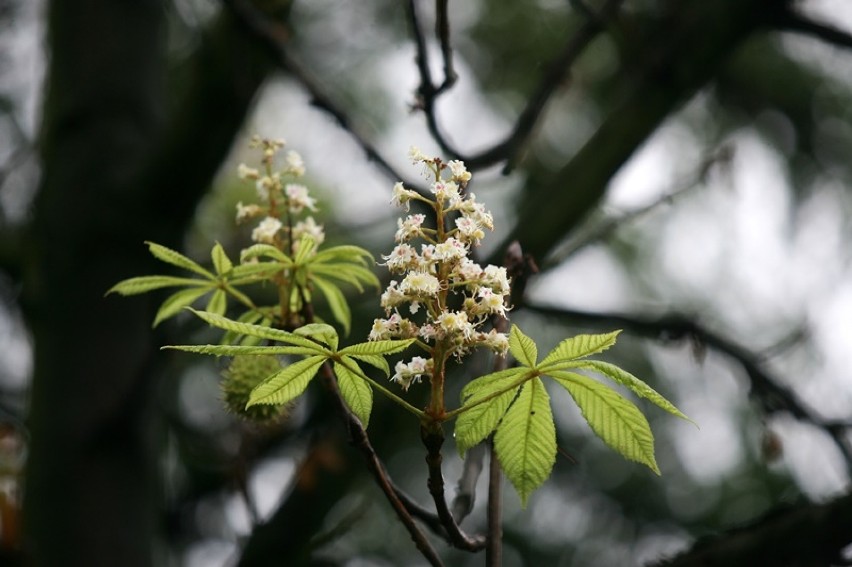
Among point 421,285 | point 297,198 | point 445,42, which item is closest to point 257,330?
point 421,285

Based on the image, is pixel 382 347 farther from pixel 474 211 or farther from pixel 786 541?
pixel 786 541

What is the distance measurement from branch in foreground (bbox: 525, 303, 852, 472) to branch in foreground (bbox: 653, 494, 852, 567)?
57cm

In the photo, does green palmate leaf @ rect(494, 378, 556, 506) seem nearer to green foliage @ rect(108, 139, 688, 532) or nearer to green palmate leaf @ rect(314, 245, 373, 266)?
green foliage @ rect(108, 139, 688, 532)

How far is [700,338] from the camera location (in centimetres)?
213

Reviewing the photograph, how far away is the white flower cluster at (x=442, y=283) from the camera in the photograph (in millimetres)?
Answer: 1080

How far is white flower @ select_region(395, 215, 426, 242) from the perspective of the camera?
3.80ft

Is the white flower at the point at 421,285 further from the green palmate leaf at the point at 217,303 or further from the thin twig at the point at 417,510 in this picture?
the green palmate leaf at the point at 217,303

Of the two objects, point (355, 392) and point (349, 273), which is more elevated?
point (355, 392)

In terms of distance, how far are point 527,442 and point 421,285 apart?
21 centimetres

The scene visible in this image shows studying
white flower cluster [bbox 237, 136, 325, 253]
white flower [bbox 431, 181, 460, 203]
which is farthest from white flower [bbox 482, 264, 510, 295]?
white flower cluster [bbox 237, 136, 325, 253]

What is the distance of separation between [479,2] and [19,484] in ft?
Answer: 9.56

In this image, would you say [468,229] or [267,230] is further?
[267,230]

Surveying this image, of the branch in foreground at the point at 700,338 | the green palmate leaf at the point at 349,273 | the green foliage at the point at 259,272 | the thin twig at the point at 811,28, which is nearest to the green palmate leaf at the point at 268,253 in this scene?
the green foliage at the point at 259,272

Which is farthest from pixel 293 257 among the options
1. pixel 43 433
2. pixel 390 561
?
pixel 390 561
